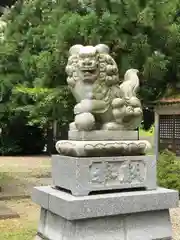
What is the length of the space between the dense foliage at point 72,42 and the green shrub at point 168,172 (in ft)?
6.63

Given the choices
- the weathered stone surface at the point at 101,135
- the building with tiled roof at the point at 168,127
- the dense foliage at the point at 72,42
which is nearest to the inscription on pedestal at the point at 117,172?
the weathered stone surface at the point at 101,135

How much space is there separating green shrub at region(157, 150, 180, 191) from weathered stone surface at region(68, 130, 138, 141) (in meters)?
5.25

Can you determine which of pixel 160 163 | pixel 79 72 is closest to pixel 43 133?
pixel 160 163

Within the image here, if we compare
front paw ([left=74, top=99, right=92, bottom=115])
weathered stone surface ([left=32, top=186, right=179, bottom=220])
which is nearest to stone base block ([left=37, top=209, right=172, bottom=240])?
weathered stone surface ([left=32, top=186, right=179, bottom=220])

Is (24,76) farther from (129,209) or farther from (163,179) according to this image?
(129,209)

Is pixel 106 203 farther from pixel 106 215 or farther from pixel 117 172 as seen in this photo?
pixel 117 172

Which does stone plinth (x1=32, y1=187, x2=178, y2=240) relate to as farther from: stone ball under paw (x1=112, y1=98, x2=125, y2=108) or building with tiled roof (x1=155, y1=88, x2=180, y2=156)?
building with tiled roof (x1=155, y1=88, x2=180, y2=156)

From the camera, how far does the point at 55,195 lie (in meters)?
4.67

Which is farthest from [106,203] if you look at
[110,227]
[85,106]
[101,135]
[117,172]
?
[85,106]

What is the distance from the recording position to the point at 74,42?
1017 cm

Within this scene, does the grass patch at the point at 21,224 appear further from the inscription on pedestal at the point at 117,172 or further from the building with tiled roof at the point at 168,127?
the building with tiled roof at the point at 168,127

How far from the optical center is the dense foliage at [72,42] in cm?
984

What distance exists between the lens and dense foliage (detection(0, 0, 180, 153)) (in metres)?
9.84

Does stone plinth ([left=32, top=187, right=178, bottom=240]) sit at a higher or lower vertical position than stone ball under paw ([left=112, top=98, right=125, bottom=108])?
lower
